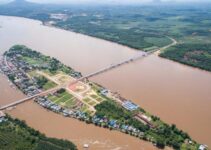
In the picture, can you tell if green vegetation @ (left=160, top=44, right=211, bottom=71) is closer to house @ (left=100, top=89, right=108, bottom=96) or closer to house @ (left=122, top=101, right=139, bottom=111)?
house @ (left=100, top=89, right=108, bottom=96)

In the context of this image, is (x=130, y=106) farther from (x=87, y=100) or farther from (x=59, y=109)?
(x=59, y=109)

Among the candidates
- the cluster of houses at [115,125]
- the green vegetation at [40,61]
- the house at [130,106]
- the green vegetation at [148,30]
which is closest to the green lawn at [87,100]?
the cluster of houses at [115,125]

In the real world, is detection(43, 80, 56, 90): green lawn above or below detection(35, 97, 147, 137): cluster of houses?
above

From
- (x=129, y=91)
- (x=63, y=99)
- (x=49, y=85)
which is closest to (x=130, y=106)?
(x=129, y=91)

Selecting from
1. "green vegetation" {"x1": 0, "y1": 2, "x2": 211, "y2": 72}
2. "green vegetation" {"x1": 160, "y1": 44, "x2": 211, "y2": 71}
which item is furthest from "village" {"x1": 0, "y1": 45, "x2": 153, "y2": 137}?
"green vegetation" {"x1": 160, "y1": 44, "x2": 211, "y2": 71}

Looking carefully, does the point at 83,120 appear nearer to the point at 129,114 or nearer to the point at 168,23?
the point at 129,114

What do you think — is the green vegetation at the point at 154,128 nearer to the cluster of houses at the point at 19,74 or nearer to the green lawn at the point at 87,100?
the green lawn at the point at 87,100

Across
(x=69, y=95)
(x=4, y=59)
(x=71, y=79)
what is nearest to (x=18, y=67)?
(x=4, y=59)
